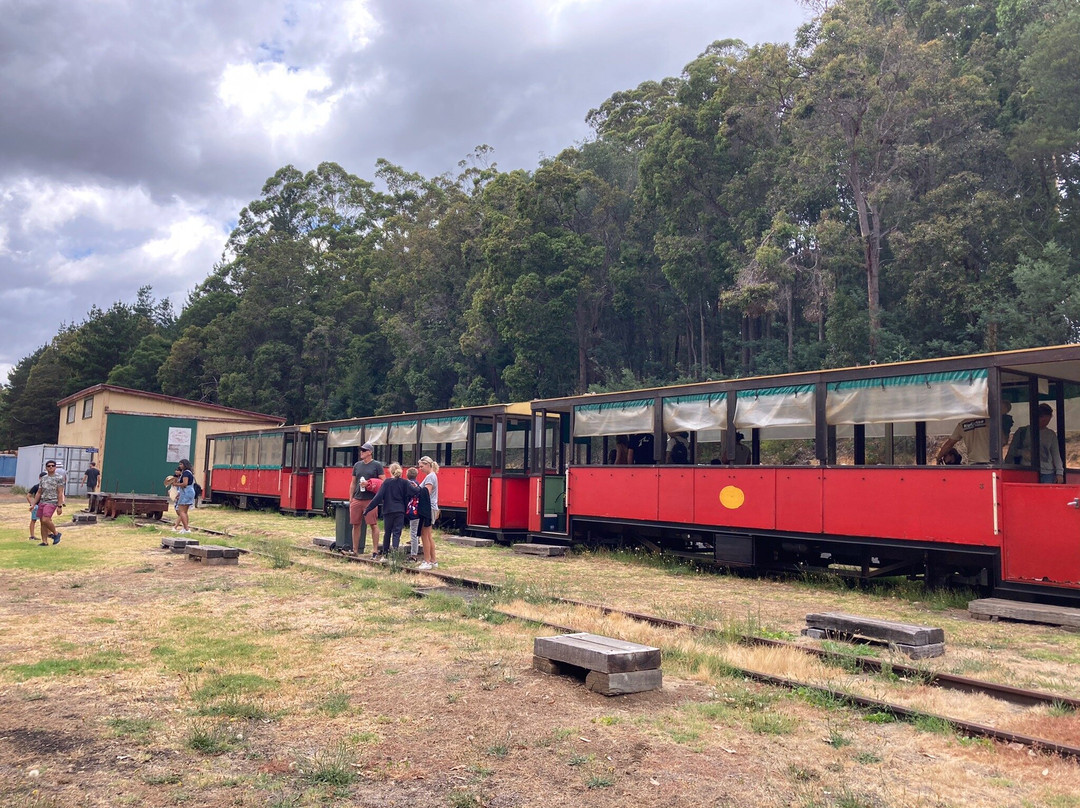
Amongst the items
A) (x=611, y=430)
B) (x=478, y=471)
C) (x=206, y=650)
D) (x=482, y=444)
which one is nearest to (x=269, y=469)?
(x=478, y=471)

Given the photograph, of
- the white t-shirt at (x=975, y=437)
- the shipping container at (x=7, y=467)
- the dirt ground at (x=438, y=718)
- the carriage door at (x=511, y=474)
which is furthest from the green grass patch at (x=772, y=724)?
the shipping container at (x=7, y=467)

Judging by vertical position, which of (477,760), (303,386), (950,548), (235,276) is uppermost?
(235,276)

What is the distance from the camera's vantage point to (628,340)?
43.6 m

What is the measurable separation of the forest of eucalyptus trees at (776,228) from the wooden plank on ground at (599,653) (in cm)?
2522

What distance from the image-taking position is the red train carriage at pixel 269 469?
26.0 meters

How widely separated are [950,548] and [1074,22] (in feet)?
88.5

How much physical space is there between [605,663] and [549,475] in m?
11.1

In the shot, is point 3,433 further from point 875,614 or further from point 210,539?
point 875,614

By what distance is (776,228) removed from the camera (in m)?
31.4

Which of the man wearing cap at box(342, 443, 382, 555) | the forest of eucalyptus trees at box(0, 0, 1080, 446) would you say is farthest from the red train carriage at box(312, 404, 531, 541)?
Answer: the forest of eucalyptus trees at box(0, 0, 1080, 446)

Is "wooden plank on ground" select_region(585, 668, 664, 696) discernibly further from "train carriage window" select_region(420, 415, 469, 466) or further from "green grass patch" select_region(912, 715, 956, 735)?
"train carriage window" select_region(420, 415, 469, 466)

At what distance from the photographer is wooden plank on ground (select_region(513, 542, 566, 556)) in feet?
50.9

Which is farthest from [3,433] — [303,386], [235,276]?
[303,386]

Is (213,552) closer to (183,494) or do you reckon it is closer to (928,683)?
(183,494)
